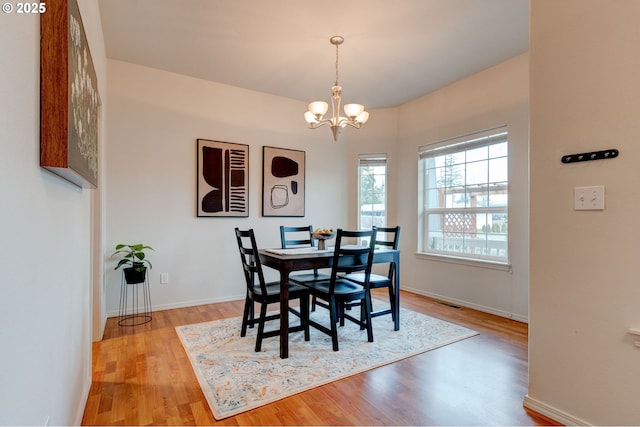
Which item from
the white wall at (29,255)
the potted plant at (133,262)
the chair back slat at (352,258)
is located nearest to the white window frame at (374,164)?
the chair back slat at (352,258)

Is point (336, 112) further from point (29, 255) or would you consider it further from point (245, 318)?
point (29, 255)

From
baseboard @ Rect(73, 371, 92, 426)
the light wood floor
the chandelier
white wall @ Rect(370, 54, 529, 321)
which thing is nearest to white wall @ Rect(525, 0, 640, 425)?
the light wood floor

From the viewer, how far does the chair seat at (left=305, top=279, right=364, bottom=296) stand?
2.66 meters

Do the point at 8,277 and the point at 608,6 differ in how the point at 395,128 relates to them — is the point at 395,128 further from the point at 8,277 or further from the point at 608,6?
the point at 8,277

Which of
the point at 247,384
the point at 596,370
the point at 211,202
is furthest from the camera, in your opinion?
the point at 211,202

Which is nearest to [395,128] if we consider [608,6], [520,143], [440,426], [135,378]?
[520,143]

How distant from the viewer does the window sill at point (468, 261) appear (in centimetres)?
350

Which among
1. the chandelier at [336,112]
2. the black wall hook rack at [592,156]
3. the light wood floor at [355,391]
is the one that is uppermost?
the chandelier at [336,112]

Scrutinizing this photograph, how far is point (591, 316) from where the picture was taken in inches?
62.5

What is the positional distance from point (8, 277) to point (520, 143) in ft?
13.0

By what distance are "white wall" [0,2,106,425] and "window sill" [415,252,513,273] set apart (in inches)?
147

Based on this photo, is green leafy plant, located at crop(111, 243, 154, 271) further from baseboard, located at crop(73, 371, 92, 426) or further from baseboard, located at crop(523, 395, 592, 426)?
baseboard, located at crop(523, 395, 592, 426)

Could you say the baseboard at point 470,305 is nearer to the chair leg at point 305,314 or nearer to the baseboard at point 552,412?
the baseboard at point 552,412

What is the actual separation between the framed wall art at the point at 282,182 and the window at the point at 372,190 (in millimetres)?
1009
